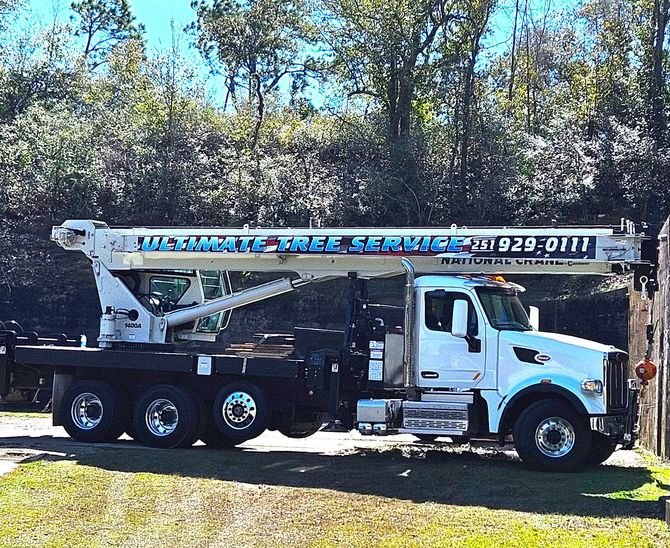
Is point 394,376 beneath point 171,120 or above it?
beneath

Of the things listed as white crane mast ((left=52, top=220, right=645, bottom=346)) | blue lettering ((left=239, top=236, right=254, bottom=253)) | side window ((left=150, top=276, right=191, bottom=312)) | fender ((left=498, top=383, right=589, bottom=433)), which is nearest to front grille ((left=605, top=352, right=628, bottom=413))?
fender ((left=498, top=383, right=589, bottom=433))

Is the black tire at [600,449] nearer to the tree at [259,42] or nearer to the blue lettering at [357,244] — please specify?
the blue lettering at [357,244]

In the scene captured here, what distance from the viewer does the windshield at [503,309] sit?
14.5m

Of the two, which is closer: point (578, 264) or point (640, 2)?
point (578, 264)

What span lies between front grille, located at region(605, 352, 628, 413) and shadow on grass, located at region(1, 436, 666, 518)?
0.95 metres

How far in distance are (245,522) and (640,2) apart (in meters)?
29.9

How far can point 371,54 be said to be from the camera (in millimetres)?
36406

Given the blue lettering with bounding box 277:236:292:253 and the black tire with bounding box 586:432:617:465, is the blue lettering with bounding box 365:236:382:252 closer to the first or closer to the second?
the blue lettering with bounding box 277:236:292:253

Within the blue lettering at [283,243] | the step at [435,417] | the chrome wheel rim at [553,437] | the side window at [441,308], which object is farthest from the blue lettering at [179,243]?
the chrome wheel rim at [553,437]

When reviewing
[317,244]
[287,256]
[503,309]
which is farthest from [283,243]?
[503,309]

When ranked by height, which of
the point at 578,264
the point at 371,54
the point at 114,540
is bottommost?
the point at 114,540

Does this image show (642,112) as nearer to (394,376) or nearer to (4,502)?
(394,376)

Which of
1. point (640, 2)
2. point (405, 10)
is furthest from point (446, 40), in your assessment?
point (640, 2)

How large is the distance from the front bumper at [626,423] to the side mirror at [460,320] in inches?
90.3
